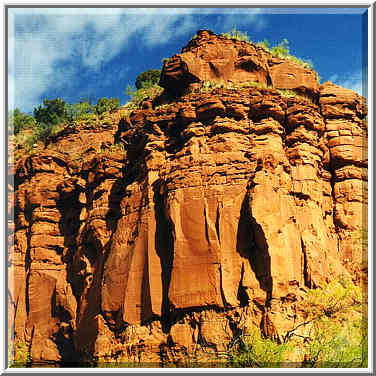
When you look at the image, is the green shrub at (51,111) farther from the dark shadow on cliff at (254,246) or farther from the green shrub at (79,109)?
the dark shadow on cliff at (254,246)

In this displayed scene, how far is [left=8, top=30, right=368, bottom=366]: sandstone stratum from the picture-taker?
82.9 feet

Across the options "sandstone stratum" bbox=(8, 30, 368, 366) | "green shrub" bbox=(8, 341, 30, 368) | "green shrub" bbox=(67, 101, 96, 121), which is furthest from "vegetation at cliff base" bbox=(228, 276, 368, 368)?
"green shrub" bbox=(67, 101, 96, 121)

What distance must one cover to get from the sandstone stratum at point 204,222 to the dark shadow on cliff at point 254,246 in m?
0.05

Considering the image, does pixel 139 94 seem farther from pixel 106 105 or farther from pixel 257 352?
pixel 257 352

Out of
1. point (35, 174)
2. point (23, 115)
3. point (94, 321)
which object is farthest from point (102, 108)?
point (94, 321)

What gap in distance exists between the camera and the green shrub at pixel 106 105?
167 feet

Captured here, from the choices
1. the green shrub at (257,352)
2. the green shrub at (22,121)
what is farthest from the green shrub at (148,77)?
the green shrub at (257,352)

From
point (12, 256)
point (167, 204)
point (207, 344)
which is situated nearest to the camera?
point (207, 344)

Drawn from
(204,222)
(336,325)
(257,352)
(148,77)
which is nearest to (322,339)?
(336,325)

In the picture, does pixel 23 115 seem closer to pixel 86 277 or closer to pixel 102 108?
pixel 102 108

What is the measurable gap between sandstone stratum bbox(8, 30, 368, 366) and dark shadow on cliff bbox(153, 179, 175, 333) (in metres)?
0.06

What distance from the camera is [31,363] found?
33125mm

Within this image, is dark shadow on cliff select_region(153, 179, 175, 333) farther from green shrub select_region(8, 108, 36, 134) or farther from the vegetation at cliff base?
green shrub select_region(8, 108, 36, 134)

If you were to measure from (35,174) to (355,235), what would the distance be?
19.5 m
